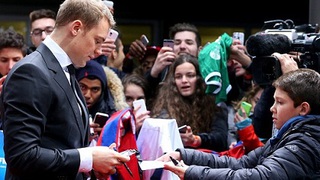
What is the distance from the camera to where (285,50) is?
14.3 feet

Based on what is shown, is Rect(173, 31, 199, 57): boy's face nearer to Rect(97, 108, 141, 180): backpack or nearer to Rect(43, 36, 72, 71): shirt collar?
Rect(97, 108, 141, 180): backpack

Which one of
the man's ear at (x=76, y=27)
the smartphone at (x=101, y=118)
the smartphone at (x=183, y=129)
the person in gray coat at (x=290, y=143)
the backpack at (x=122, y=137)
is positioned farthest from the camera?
the smartphone at (x=183, y=129)

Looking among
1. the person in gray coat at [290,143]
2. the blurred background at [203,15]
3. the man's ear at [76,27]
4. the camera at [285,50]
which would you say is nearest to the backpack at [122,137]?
the person in gray coat at [290,143]

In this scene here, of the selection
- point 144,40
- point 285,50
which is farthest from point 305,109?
point 144,40

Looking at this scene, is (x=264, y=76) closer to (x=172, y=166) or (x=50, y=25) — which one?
(x=172, y=166)

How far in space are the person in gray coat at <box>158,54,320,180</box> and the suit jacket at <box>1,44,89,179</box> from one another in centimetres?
84

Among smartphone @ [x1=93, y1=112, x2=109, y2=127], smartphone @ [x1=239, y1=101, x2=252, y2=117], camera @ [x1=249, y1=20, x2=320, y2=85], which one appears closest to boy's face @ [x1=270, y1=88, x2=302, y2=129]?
camera @ [x1=249, y1=20, x2=320, y2=85]

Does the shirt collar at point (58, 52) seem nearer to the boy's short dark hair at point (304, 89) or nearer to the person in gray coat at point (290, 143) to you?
the person in gray coat at point (290, 143)

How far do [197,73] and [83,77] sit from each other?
95cm

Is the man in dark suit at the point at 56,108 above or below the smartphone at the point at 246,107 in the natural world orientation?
above

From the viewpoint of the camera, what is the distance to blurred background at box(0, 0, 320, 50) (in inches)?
346

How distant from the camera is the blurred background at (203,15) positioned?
878cm

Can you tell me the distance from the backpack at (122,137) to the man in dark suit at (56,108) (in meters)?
0.97

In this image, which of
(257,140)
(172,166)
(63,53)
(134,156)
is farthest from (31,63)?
(257,140)
